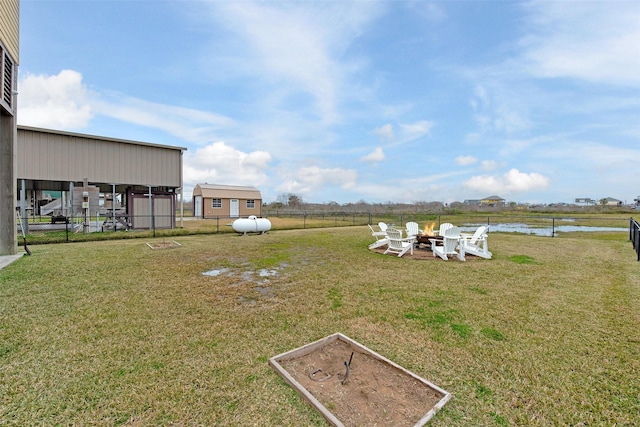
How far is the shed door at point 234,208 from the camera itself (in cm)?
2473

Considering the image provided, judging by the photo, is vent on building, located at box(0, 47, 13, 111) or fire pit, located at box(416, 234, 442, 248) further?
fire pit, located at box(416, 234, 442, 248)

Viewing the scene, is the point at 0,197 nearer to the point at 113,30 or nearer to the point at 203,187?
the point at 113,30

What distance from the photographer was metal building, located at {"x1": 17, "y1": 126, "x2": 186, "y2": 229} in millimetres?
11492

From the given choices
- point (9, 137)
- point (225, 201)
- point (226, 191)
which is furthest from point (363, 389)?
point (226, 191)

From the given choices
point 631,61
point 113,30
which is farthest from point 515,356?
point 113,30

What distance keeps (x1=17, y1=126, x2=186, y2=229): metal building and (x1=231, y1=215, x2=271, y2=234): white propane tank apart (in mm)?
3630


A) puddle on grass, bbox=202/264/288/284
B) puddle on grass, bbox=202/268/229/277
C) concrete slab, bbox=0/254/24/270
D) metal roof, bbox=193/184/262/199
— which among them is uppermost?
metal roof, bbox=193/184/262/199

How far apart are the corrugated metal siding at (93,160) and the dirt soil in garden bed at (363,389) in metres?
14.8

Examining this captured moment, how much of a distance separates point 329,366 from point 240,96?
49.3ft

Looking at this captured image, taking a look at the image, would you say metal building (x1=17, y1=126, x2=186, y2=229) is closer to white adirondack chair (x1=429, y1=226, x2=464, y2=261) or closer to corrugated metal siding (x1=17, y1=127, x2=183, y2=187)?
corrugated metal siding (x1=17, y1=127, x2=183, y2=187)

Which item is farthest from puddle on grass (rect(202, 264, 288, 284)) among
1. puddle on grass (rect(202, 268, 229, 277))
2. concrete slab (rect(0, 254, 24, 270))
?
concrete slab (rect(0, 254, 24, 270))

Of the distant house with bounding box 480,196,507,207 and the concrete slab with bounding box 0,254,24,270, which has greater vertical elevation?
the distant house with bounding box 480,196,507,207

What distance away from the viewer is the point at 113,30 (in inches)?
Result: 367

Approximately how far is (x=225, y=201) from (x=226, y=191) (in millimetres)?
1064
